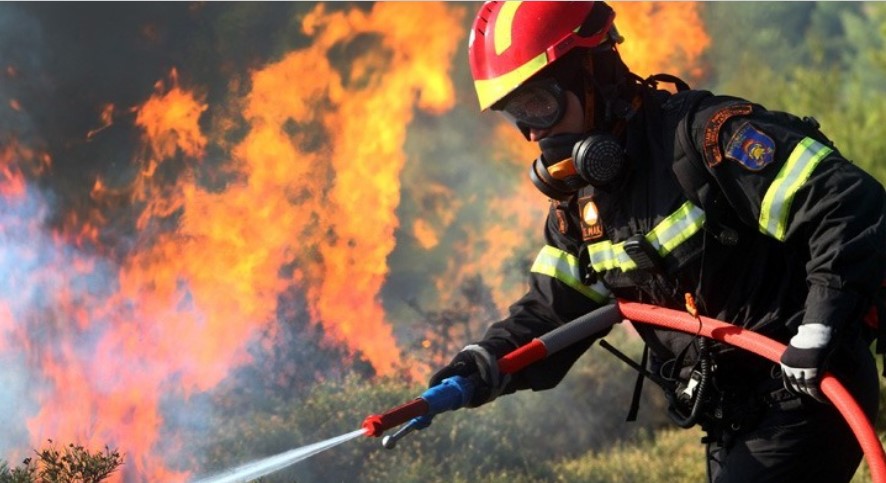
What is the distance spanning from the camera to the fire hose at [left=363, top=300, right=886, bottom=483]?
310cm

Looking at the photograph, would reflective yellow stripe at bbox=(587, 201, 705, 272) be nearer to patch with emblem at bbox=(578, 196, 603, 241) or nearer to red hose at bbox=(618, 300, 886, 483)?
patch with emblem at bbox=(578, 196, 603, 241)

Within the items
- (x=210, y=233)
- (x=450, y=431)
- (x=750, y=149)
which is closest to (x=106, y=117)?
(x=210, y=233)

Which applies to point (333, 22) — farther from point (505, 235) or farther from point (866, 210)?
point (866, 210)

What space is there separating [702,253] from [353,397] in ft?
12.2

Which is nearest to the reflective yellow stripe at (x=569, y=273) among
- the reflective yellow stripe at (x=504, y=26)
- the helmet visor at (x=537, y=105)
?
the helmet visor at (x=537, y=105)

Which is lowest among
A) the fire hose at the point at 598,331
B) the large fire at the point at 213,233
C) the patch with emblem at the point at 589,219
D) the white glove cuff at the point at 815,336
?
the white glove cuff at the point at 815,336

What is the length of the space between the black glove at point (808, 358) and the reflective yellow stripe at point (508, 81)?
1128 millimetres

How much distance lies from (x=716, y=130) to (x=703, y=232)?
32 cm

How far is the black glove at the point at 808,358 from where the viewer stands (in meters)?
3.09

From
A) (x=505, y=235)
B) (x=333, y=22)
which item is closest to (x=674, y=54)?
(x=505, y=235)

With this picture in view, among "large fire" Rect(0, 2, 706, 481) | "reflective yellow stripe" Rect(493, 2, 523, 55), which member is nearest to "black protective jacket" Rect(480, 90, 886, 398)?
"reflective yellow stripe" Rect(493, 2, 523, 55)

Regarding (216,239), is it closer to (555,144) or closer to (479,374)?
(479,374)

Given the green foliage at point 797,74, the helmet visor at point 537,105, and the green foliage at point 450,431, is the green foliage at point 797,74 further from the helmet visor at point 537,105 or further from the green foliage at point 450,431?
the helmet visor at point 537,105

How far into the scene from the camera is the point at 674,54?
1225 cm
